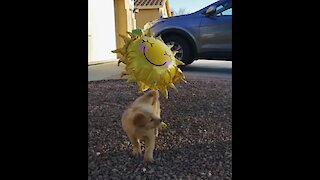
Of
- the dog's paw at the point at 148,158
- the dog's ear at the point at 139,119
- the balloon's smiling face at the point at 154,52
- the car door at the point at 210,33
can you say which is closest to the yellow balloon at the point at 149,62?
the balloon's smiling face at the point at 154,52

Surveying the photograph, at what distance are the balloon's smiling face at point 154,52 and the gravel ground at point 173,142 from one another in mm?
390

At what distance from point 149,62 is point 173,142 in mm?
529

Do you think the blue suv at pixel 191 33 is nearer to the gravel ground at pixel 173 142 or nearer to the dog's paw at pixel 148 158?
the gravel ground at pixel 173 142

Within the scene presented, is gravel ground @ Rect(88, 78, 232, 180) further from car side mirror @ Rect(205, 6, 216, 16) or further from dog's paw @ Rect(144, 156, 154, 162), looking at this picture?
car side mirror @ Rect(205, 6, 216, 16)

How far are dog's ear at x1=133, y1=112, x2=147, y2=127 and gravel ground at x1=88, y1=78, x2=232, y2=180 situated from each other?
21cm

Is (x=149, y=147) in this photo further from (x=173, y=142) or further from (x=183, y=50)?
(x=183, y=50)

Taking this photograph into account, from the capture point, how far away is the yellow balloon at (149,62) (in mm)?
2020

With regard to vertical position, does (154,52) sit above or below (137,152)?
above

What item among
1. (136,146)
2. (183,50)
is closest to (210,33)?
(183,50)

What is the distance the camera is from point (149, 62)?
2020 mm
